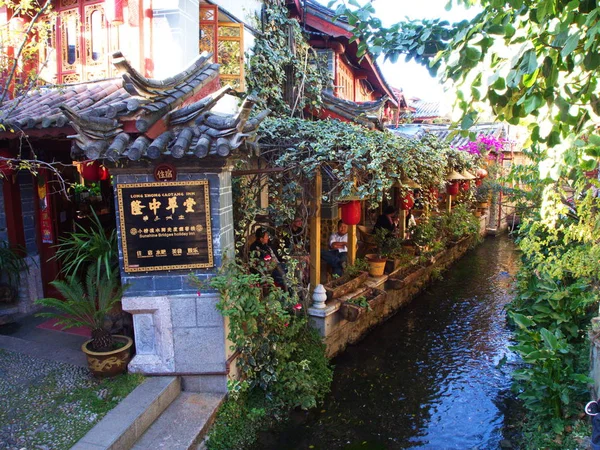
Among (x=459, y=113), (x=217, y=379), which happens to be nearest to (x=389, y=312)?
(x=217, y=379)

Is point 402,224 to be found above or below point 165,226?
below

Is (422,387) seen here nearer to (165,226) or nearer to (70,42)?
(165,226)

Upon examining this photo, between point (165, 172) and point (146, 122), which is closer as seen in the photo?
point (146, 122)

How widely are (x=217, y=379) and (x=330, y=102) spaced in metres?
7.08

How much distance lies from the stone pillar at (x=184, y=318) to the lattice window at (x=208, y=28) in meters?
3.19

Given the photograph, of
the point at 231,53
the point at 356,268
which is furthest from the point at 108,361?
the point at 356,268

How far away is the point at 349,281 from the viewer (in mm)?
9008

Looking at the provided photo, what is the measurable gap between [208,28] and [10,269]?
5.01 metres

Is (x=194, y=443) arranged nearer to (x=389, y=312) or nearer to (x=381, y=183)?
(x=381, y=183)

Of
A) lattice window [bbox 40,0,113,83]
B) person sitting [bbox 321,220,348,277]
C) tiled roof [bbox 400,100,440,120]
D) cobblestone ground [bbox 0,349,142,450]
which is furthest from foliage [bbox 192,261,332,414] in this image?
tiled roof [bbox 400,100,440,120]

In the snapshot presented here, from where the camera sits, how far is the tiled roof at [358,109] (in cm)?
978

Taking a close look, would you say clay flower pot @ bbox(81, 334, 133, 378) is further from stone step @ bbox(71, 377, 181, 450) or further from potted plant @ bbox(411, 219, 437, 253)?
potted plant @ bbox(411, 219, 437, 253)

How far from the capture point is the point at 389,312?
1058 centimetres

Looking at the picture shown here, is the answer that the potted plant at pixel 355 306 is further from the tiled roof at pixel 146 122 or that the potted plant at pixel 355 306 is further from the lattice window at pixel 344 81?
the lattice window at pixel 344 81
